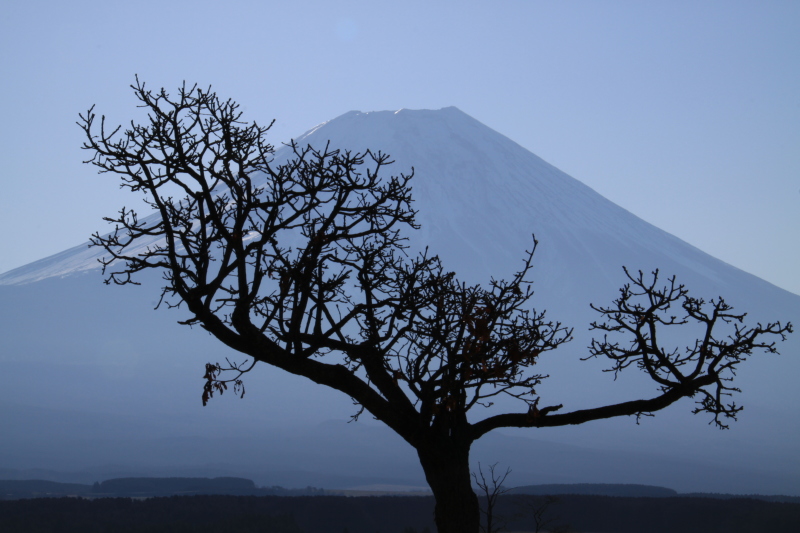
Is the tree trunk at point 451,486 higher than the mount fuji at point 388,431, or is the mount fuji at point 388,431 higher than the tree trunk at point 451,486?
the mount fuji at point 388,431

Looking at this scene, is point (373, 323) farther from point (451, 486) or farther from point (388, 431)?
point (388, 431)

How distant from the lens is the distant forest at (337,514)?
2708 cm

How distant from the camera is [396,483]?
84.5 meters

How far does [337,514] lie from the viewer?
112ft

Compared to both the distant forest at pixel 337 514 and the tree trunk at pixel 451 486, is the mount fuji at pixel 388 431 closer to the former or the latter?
the distant forest at pixel 337 514

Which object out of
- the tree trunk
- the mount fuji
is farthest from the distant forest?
the mount fuji

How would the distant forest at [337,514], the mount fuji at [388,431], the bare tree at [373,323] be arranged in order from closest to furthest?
the bare tree at [373,323] → the distant forest at [337,514] → the mount fuji at [388,431]

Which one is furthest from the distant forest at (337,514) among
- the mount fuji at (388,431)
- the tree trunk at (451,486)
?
the mount fuji at (388,431)

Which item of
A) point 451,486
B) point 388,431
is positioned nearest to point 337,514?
point 451,486

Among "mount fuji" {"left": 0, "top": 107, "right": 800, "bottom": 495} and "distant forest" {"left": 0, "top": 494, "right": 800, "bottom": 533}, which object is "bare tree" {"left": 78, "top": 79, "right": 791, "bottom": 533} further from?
"mount fuji" {"left": 0, "top": 107, "right": 800, "bottom": 495}

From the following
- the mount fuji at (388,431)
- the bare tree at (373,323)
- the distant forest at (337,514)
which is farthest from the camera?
the mount fuji at (388,431)

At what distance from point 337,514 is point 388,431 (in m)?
107

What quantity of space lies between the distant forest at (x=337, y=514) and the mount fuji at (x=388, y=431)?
48462mm

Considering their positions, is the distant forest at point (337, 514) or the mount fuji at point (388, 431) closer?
the distant forest at point (337, 514)
